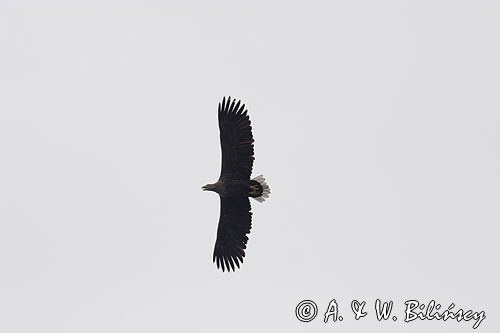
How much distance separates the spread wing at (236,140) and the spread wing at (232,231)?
3.24 feet

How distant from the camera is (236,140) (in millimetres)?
28266

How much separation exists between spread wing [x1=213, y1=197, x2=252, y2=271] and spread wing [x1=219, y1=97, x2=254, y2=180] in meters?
0.99

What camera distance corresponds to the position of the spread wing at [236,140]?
92.7ft

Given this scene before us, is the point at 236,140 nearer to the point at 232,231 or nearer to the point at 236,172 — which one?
the point at 236,172

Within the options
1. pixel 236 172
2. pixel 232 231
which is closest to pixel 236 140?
pixel 236 172

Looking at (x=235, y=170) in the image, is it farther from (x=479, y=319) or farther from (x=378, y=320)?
(x=479, y=319)

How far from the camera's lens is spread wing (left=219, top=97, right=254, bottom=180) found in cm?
2825

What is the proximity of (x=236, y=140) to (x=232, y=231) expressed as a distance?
2938mm

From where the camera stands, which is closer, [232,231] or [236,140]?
[236,140]

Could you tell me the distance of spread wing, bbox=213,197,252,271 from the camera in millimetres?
29375

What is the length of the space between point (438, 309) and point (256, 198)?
20.0 feet

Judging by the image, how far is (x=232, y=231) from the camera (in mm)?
29875

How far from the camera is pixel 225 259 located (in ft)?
99.3

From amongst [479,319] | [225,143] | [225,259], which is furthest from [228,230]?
[479,319]
